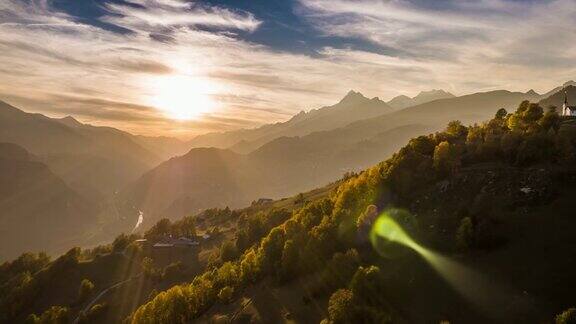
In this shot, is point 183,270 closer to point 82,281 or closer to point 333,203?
point 82,281

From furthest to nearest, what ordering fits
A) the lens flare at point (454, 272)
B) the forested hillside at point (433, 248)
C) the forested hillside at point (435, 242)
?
the forested hillside at point (435, 242), the forested hillside at point (433, 248), the lens flare at point (454, 272)

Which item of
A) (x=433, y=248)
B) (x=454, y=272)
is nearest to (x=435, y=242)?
(x=433, y=248)

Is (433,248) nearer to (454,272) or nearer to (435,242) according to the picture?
(435,242)

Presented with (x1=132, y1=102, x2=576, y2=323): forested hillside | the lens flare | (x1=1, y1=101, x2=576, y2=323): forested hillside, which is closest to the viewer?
the lens flare

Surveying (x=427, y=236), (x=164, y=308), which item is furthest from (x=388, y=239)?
(x=164, y=308)

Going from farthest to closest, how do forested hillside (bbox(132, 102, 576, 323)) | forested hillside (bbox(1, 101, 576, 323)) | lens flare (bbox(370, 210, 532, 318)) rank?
forested hillside (bbox(132, 102, 576, 323)) → forested hillside (bbox(1, 101, 576, 323)) → lens flare (bbox(370, 210, 532, 318))

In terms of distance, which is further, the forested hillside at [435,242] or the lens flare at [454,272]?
the forested hillside at [435,242]

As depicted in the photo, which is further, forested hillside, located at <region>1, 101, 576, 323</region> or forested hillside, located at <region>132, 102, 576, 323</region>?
forested hillside, located at <region>132, 102, 576, 323</region>

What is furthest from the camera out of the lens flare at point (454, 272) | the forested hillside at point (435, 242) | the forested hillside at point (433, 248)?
the forested hillside at point (435, 242)

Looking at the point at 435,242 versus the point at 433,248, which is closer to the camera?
the point at 433,248
